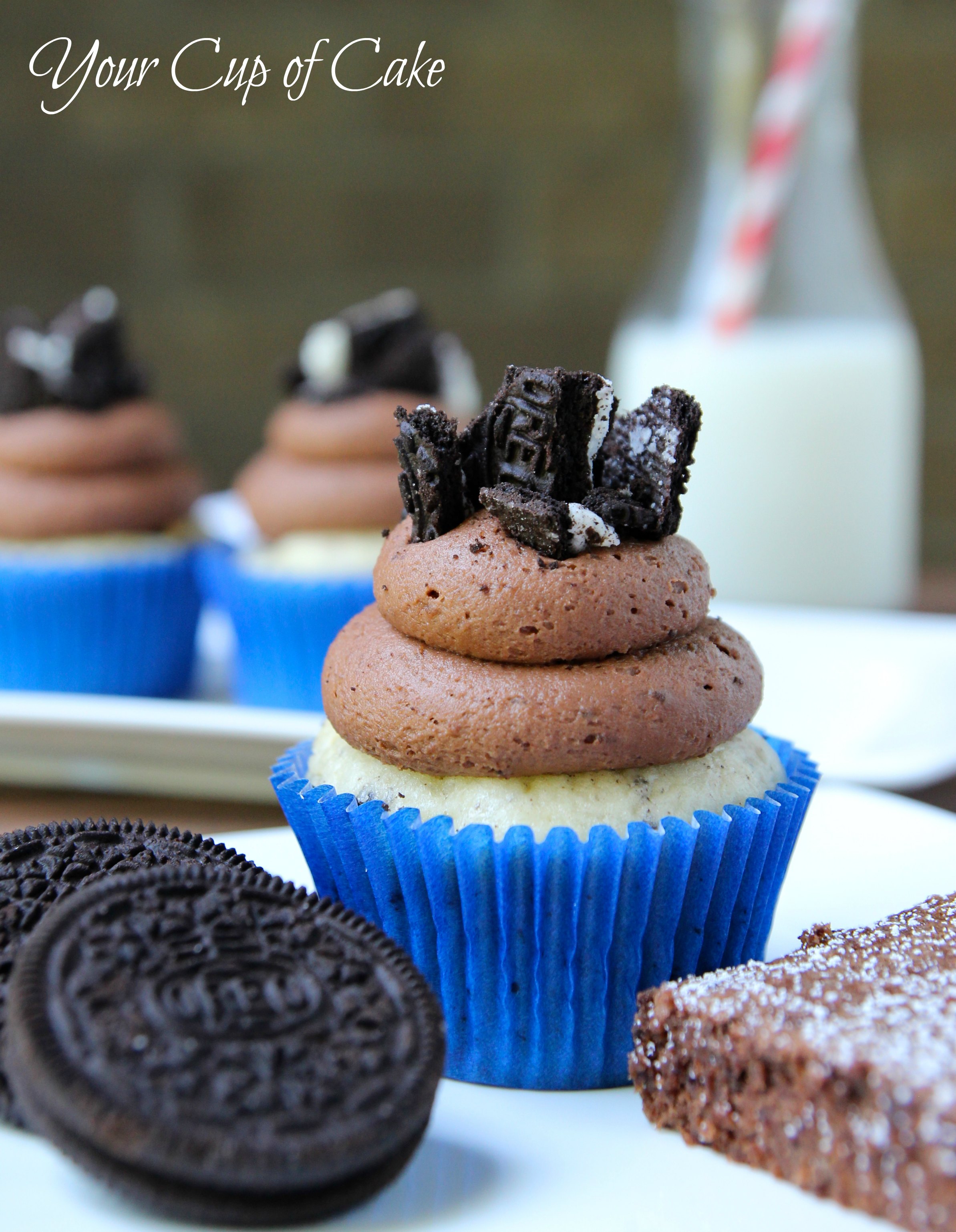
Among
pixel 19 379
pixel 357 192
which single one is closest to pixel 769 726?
pixel 19 379

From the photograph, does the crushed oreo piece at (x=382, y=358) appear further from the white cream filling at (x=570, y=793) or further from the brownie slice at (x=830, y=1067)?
the brownie slice at (x=830, y=1067)

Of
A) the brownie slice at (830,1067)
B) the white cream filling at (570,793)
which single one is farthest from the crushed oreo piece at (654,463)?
the brownie slice at (830,1067)

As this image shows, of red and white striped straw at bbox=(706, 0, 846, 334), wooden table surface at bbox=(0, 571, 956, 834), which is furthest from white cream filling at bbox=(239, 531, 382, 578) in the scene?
red and white striped straw at bbox=(706, 0, 846, 334)

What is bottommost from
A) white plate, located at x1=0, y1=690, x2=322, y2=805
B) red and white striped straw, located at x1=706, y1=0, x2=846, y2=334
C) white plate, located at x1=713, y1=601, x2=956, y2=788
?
white plate, located at x1=0, y1=690, x2=322, y2=805

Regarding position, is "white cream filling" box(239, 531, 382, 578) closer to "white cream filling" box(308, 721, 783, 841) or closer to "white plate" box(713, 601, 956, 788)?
"white plate" box(713, 601, 956, 788)

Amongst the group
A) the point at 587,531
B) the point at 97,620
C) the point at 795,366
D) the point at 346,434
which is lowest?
the point at 97,620

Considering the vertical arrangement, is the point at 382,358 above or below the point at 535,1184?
above

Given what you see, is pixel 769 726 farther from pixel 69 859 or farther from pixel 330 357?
pixel 69 859
